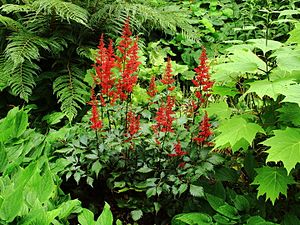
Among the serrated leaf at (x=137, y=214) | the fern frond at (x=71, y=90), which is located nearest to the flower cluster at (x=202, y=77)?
the serrated leaf at (x=137, y=214)

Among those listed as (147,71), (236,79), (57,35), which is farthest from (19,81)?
(236,79)

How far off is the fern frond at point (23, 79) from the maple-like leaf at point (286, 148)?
2327mm

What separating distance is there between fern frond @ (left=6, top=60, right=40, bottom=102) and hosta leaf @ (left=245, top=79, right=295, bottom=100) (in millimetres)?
2210

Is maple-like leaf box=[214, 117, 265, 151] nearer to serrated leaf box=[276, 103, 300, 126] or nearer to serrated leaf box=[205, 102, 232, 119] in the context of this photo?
serrated leaf box=[276, 103, 300, 126]

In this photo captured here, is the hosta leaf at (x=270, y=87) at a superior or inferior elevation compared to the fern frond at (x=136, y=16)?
superior

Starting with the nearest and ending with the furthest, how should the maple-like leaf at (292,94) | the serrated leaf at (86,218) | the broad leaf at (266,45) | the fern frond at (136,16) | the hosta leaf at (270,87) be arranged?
the maple-like leaf at (292,94)
the hosta leaf at (270,87)
the broad leaf at (266,45)
the serrated leaf at (86,218)
the fern frond at (136,16)

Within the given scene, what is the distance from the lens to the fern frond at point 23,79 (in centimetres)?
361

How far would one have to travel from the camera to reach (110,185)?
259cm

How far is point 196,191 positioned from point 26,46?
7.00 feet

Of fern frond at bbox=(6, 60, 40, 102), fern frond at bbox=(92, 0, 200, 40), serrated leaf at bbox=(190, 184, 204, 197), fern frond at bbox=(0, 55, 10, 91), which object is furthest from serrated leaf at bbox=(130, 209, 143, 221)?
fern frond at bbox=(92, 0, 200, 40)

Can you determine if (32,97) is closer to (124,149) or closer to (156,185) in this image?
Result: (124,149)

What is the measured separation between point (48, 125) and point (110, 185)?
1245 mm

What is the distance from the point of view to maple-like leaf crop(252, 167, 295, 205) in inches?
79.6

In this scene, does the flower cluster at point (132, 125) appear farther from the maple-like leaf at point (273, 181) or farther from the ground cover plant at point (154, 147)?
the maple-like leaf at point (273, 181)
